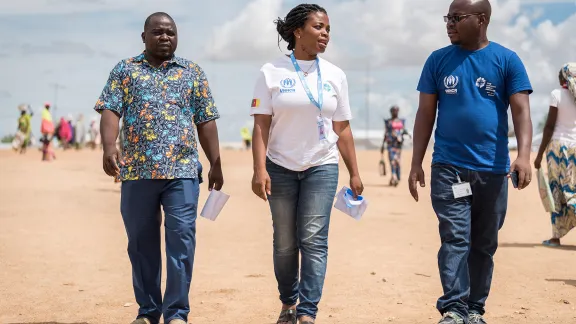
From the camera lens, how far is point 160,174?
20.9ft

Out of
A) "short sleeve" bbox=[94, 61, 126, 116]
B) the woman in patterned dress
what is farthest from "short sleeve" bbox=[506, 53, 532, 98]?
the woman in patterned dress

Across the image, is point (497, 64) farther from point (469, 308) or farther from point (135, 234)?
point (135, 234)

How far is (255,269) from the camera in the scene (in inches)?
391

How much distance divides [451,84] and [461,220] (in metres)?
0.85

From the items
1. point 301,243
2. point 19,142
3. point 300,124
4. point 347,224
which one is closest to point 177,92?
point 300,124

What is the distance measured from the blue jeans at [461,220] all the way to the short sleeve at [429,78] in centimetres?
48

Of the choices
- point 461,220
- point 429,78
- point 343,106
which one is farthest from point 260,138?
point 461,220

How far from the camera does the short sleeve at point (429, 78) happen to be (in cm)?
649

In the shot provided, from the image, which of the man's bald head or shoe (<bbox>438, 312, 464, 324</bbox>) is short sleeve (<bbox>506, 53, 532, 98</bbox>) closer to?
the man's bald head

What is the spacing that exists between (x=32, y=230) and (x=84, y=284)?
4.56 metres

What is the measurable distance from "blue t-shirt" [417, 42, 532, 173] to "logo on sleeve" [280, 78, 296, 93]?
2.86ft

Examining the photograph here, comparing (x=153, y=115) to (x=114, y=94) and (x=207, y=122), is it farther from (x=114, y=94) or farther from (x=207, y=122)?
(x=207, y=122)

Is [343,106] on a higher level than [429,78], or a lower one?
lower

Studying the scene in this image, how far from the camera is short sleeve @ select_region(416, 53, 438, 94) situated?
6492 mm
